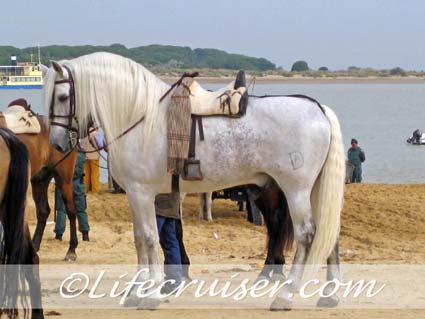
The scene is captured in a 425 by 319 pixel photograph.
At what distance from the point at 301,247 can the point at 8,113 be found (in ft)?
15.1

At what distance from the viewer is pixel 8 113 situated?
1266 centimetres

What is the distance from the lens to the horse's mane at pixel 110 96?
973 centimetres

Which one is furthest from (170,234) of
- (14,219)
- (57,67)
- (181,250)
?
(14,219)

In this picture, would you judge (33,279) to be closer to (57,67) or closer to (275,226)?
(57,67)

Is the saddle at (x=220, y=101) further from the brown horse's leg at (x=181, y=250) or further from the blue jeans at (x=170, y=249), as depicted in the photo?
the brown horse's leg at (x=181, y=250)

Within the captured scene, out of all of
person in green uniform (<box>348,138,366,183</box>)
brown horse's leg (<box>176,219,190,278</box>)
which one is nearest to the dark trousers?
brown horse's leg (<box>176,219,190,278</box>)

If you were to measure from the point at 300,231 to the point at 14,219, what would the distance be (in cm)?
269

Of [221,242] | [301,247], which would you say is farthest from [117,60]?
[221,242]

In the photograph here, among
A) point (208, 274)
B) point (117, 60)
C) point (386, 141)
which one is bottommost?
point (386, 141)

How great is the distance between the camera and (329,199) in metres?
9.69

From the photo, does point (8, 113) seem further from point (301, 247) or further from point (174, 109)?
point (301, 247)

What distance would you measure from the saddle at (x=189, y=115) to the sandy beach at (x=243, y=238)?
1.29 metres

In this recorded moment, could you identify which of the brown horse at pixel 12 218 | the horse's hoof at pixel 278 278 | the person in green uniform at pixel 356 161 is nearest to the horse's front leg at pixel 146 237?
the brown horse at pixel 12 218

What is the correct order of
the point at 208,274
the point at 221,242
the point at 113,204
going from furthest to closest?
the point at 113,204 < the point at 221,242 < the point at 208,274
